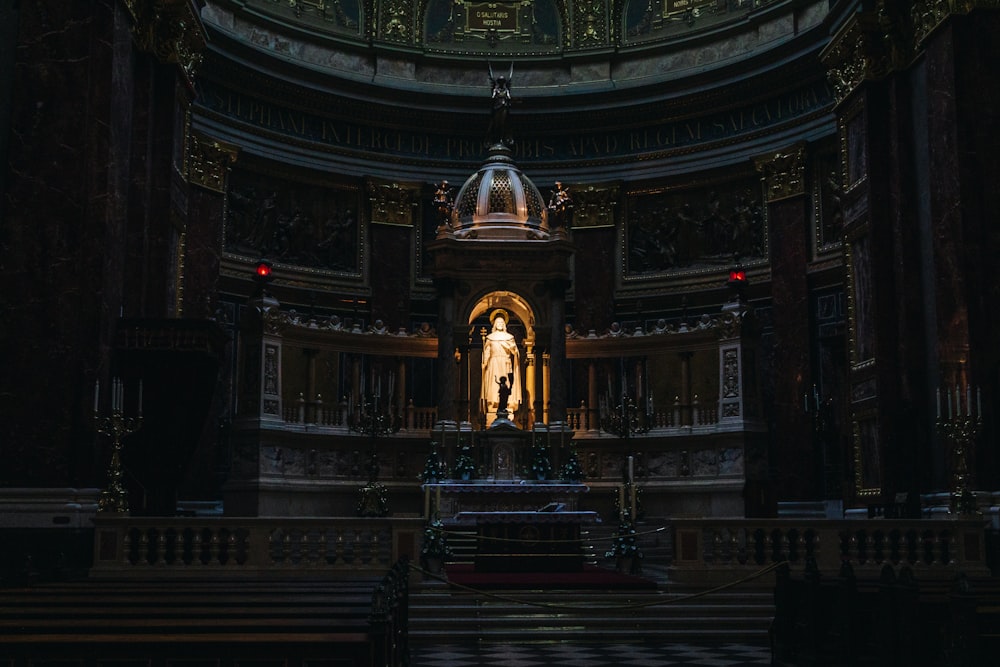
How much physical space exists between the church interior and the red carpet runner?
11cm

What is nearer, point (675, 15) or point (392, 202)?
point (392, 202)

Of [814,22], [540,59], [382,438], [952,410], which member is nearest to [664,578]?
[952,410]

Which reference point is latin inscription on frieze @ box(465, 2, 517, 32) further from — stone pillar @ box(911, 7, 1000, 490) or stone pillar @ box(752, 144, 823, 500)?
stone pillar @ box(911, 7, 1000, 490)

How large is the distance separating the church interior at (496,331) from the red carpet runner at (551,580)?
0.11 m

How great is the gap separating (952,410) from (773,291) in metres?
10.9

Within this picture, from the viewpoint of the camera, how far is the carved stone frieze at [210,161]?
81.9ft

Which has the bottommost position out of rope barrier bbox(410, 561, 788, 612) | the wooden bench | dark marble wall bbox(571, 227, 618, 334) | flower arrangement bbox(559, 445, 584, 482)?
rope barrier bbox(410, 561, 788, 612)

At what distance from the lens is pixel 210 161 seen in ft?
83.4

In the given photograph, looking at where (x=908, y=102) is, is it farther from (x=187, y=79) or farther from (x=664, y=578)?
(x=187, y=79)

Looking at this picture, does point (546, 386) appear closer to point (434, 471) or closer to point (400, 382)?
point (400, 382)

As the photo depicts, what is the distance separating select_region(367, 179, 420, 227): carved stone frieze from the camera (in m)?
28.4

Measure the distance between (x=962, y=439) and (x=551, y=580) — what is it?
568 cm

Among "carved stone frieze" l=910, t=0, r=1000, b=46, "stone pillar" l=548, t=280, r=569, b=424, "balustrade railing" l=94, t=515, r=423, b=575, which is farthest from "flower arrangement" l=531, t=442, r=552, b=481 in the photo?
"carved stone frieze" l=910, t=0, r=1000, b=46

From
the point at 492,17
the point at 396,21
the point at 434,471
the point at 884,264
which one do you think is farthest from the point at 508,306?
the point at 492,17
